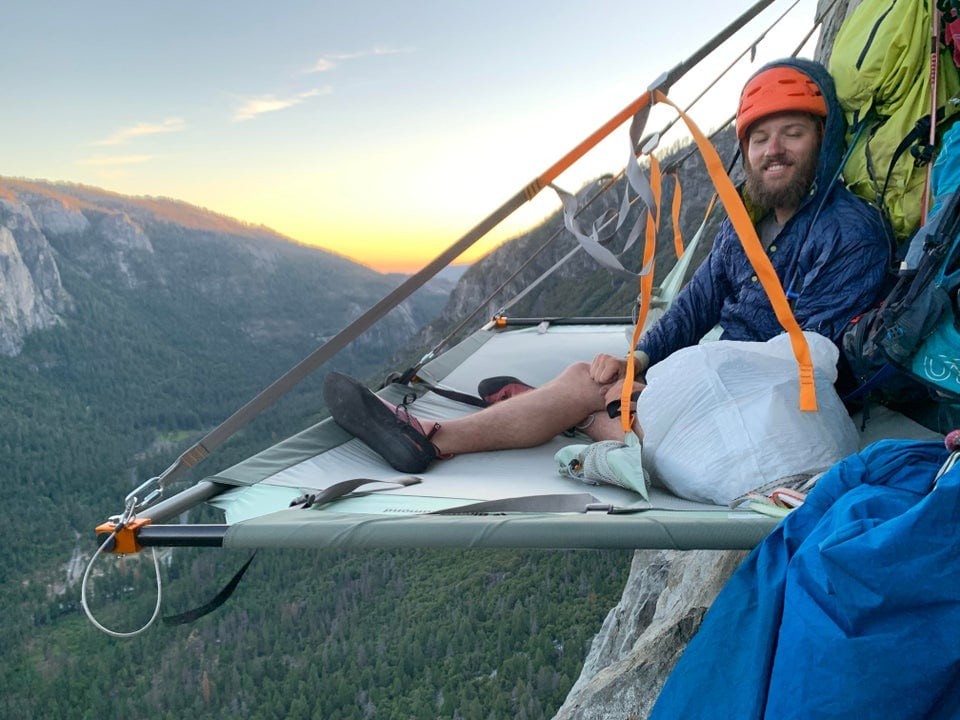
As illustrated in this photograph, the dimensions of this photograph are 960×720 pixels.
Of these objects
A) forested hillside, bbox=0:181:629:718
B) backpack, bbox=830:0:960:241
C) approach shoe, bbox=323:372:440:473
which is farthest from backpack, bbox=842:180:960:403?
forested hillside, bbox=0:181:629:718

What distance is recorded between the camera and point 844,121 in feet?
9.04

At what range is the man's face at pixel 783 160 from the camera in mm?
2676

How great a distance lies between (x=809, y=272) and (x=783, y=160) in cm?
45

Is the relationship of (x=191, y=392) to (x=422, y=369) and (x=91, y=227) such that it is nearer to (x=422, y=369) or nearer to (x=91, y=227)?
(x=91, y=227)

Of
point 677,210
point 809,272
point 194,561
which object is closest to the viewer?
point 809,272

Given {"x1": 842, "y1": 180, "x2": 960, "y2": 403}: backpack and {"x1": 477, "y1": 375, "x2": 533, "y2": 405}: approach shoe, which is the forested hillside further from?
{"x1": 842, "y1": 180, "x2": 960, "y2": 403}: backpack

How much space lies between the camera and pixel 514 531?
1.86m

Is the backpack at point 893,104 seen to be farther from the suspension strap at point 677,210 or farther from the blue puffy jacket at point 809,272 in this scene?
the suspension strap at point 677,210

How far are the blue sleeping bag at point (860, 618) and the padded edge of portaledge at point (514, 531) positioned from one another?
32cm

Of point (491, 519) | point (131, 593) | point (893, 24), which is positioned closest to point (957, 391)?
point (491, 519)

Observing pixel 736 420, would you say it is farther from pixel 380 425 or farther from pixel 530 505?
pixel 380 425

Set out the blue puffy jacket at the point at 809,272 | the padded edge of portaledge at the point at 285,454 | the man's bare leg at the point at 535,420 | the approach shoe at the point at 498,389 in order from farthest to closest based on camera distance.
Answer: the approach shoe at the point at 498,389
the man's bare leg at the point at 535,420
the padded edge of portaledge at the point at 285,454
the blue puffy jacket at the point at 809,272

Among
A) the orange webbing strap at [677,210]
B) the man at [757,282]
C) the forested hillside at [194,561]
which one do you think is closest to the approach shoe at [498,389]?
the man at [757,282]

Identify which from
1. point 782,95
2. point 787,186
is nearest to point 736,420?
point 787,186
